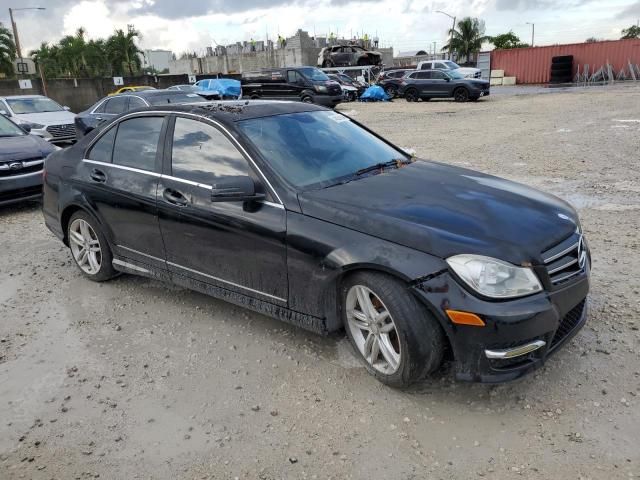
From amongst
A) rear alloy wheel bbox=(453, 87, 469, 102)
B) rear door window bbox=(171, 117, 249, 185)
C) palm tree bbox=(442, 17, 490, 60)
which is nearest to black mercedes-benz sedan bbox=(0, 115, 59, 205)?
rear door window bbox=(171, 117, 249, 185)

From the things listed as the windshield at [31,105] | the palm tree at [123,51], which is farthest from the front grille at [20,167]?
the palm tree at [123,51]

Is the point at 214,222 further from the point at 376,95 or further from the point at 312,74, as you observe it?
the point at 376,95

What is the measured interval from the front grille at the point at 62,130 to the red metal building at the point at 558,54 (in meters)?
35.6

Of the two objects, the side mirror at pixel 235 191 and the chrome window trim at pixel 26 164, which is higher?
the side mirror at pixel 235 191

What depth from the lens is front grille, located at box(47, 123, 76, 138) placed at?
14.3 metres

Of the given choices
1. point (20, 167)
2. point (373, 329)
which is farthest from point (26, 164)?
point (373, 329)

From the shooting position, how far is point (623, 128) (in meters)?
13.5

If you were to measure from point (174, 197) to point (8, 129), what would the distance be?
21.3ft

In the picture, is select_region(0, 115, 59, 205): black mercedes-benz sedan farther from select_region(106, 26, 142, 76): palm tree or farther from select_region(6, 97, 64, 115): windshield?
select_region(106, 26, 142, 76): palm tree

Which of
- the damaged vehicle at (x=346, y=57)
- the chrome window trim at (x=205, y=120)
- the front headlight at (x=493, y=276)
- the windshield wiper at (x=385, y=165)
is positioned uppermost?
the damaged vehicle at (x=346, y=57)

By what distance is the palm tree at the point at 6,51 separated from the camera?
149ft

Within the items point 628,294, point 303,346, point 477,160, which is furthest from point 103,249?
point 477,160

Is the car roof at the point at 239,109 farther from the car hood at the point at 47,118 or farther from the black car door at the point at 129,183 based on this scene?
the car hood at the point at 47,118

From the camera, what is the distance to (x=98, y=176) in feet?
15.5
